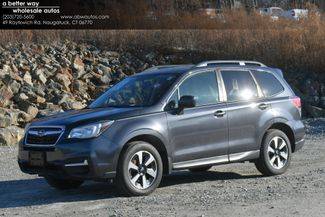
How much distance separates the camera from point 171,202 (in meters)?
8.68

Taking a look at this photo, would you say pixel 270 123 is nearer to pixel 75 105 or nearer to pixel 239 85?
pixel 239 85

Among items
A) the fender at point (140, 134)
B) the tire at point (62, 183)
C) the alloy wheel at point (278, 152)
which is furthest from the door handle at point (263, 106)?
the tire at point (62, 183)

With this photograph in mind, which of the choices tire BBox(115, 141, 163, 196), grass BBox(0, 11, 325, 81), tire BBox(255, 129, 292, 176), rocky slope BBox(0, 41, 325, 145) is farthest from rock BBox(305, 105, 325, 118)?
tire BBox(115, 141, 163, 196)

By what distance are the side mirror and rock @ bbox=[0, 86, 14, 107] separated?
588 inches

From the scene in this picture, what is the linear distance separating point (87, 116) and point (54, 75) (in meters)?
19.6

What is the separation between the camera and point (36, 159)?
9.06 meters

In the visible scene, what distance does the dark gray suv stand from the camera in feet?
28.9

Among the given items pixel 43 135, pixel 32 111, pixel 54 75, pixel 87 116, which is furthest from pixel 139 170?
pixel 54 75

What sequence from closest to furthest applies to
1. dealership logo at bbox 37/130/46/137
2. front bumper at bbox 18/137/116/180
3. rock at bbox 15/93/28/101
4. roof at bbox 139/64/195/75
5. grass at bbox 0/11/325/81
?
front bumper at bbox 18/137/116/180
dealership logo at bbox 37/130/46/137
roof at bbox 139/64/195/75
rock at bbox 15/93/28/101
grass at bbox 0/11/325/81

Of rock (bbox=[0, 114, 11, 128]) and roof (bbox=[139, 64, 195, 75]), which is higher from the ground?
roof (bbox=[139, 64, 195, 75])

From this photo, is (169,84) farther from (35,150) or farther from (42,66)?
(42,66)

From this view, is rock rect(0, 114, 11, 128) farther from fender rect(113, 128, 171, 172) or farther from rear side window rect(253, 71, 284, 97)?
fender rect(113, 128, 171, 172)

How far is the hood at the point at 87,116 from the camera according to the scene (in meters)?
8.91

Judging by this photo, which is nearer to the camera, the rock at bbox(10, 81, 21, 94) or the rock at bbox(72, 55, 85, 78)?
the rock at bbox(10, 81, 21, 94)
